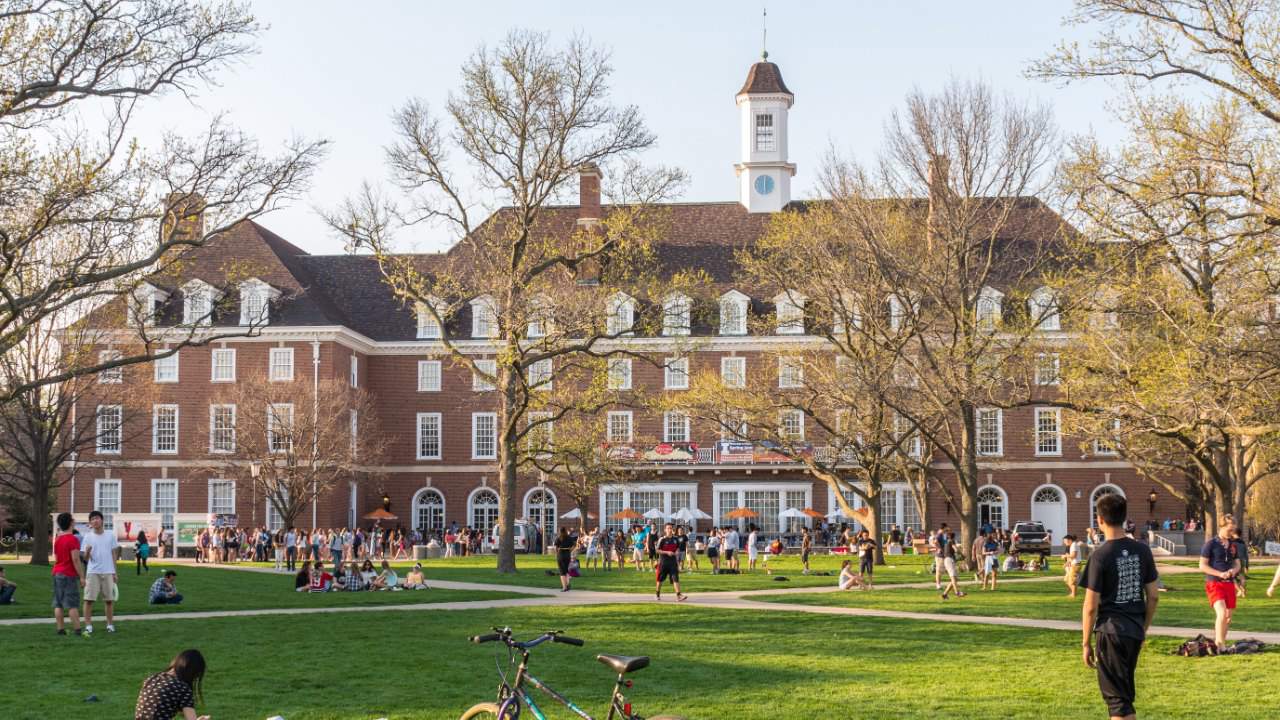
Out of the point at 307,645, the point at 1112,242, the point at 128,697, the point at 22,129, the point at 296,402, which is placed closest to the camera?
the point at 128,697

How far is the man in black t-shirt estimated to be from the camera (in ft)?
30.6

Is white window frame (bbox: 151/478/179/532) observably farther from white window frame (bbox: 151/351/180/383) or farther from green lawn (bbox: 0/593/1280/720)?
green lawn (bbox: 0/593/1280/720)

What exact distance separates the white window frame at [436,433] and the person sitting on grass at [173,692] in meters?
52.4

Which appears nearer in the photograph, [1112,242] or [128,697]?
[128,697]

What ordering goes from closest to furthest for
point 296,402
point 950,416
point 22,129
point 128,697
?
point 128,697, point 22,129, point 950,416, point 296,402

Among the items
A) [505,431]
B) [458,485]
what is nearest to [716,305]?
[458,485]

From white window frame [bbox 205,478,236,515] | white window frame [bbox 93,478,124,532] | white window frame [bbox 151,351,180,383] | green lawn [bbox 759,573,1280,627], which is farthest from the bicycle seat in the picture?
white window frame [bbox 93,478,124,532]

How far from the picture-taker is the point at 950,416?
3500 cm

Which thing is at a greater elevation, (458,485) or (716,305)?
(716,305)

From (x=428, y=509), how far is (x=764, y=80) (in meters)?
26.5

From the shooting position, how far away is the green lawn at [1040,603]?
72.4ft

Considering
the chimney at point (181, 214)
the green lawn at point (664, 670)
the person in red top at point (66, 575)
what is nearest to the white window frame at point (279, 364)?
the chimney at point (181, 214)

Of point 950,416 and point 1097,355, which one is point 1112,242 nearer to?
point 1097,355

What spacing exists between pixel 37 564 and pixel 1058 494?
4067cm
